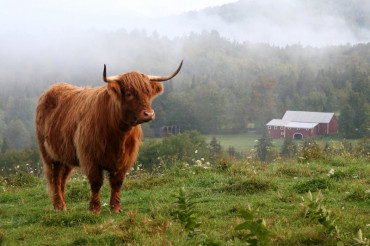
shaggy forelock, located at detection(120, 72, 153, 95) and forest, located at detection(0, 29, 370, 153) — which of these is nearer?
shaggy forelock, located at detection(120, 72, 153, 95)

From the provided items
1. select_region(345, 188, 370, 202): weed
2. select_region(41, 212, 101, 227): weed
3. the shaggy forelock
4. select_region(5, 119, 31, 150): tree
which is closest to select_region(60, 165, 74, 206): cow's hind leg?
select_region(41, 212, 101, 227): weed

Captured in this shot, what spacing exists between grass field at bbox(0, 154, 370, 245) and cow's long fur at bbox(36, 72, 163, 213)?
54cm

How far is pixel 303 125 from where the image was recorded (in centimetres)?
7319

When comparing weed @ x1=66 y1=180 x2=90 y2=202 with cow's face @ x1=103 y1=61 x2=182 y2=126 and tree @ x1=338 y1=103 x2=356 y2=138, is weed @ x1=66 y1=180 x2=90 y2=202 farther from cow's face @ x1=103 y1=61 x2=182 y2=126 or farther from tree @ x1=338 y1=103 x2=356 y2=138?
tree @ x1=338 y1=103 x2=356 y2=138

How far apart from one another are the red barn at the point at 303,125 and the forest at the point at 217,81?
8.87 feet

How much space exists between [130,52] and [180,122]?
91.7 m

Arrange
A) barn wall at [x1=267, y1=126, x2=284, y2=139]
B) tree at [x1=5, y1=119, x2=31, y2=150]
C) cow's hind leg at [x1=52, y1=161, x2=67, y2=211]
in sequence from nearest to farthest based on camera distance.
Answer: cow's hind leg at [x1=52, y1=161, x2=67, y2=211] < barn wall at [x1=267, y1=126, x2=284, y2=139] < tree at [x1=5, y1=119, x2=31, y2=150]

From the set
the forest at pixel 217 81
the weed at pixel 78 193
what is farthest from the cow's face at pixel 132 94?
the forest at pixel 217 81

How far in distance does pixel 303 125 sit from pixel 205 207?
69611 mm

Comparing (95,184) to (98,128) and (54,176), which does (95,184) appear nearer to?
(98,128)

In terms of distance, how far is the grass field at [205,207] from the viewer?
4.67m

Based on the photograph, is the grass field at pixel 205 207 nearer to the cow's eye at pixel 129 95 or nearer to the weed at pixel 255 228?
the weed at pixel 255 228

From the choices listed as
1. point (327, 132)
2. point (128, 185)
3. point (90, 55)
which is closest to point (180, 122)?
point (327, 132)

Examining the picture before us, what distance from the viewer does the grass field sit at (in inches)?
184
